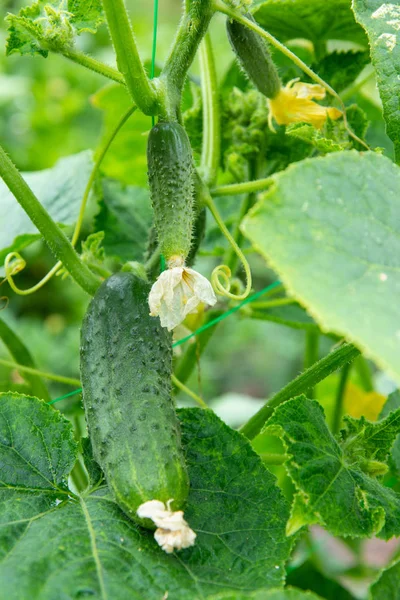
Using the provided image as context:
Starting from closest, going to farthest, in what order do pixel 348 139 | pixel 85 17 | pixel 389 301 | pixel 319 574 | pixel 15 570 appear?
pixel 389 301
pixel 15 570
pixel 85 17
pixel 348 139
pixel 319 574

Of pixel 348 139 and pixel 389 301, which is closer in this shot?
pixel 389 301

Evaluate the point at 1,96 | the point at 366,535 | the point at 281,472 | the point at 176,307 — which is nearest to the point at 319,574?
the point at 281,472

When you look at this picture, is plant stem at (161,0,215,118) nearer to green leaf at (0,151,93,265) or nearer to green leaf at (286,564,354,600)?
green leaf at (0,151,93,265)

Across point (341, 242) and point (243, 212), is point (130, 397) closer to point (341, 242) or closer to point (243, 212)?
point (341, 242)

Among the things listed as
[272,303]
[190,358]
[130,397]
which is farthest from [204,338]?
[130,397]

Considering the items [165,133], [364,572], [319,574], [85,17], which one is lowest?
[364,572]

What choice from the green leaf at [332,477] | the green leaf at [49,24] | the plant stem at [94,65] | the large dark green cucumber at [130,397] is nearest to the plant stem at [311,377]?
the green leaf at [332,477]

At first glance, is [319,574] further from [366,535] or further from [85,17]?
[85,17]

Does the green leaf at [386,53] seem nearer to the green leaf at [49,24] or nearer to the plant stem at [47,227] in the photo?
the green leaf at [49,24]
